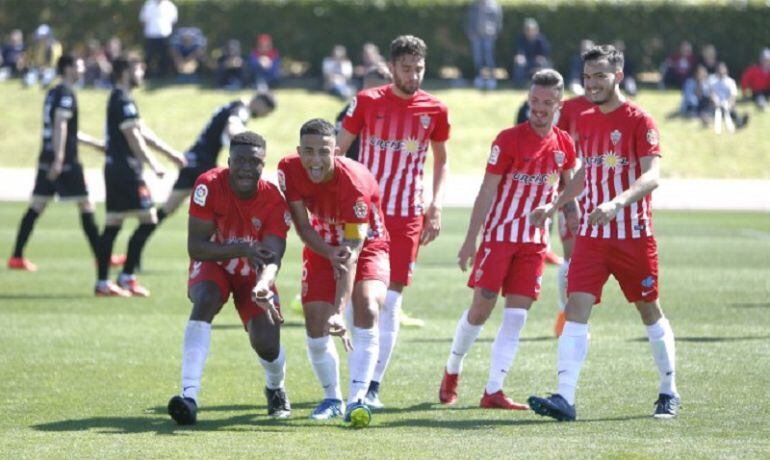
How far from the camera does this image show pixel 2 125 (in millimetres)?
41750

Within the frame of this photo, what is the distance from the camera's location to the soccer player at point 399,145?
10617 millimetres

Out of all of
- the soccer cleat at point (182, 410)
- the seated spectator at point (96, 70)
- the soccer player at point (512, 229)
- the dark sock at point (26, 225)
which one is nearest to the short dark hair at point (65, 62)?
the dark sock at point (26, 225)

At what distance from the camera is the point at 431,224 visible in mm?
10969

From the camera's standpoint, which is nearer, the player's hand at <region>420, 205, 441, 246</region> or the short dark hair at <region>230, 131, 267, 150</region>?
the short dark hair at <region>230, 131, 267, 150</region>

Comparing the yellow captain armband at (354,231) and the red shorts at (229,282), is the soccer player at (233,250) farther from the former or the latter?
the yellow captain armband at (354,231)

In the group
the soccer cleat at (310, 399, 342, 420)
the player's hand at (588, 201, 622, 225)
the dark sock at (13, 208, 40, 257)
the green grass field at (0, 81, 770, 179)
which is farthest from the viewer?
the green grass field at (0, 81, 770, 179)

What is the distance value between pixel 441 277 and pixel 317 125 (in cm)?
986

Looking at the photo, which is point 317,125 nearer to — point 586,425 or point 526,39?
point 586,425

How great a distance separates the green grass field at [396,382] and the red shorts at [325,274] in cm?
75

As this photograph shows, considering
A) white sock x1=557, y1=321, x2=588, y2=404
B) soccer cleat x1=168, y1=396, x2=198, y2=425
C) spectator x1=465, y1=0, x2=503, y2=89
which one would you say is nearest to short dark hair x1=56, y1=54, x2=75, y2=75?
soccer cleat x1=168, y1=396, x2=198, y2=425

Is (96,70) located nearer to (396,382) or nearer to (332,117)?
(332,117)

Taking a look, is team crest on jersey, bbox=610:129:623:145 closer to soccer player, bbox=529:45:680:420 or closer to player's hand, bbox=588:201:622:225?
soccer player, bbox=529:45:680:420

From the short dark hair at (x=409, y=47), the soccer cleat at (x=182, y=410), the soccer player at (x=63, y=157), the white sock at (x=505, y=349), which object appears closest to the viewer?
the soccer cleat at (x=182, y=410)

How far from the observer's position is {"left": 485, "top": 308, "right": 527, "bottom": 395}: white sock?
33.2 feet
